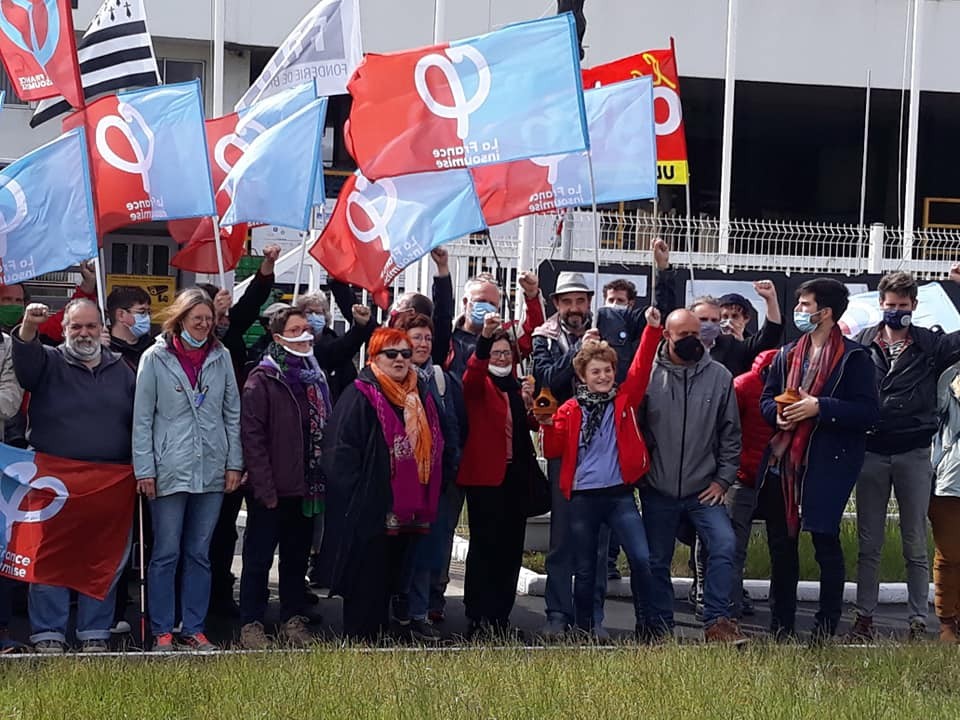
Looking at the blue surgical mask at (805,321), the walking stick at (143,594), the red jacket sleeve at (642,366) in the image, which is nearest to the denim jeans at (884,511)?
the blue surgical mask at (805,321)

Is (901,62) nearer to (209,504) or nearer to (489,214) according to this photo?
(489,214)

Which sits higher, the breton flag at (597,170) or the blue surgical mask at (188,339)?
the breton flag at (597,170)

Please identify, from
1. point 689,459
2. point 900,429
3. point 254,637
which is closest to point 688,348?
point 689,459

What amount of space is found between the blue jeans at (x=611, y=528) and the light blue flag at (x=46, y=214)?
331cm

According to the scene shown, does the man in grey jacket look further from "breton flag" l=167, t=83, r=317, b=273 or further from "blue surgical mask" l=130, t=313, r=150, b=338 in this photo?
"breton flag" l=167, t=83, r=317, b=273

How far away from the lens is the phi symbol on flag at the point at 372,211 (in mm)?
9461

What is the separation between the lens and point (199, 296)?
8.14m

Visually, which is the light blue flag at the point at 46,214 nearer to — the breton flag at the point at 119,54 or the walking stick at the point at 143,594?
the walking stick at the point at 143,594

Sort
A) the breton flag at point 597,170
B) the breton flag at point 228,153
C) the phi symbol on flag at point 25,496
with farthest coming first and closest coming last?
the breton flag at point 228,153, the breton flag at point 597,170, the phi symbol on flag at point 25,496

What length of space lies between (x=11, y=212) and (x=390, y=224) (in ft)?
7.67

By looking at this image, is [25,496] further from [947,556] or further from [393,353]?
[947,556]

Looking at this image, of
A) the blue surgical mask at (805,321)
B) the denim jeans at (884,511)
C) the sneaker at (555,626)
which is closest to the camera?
the blue surgical mask at (805,321)

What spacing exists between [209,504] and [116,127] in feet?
9.22

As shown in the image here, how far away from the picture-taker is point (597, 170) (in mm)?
10391
